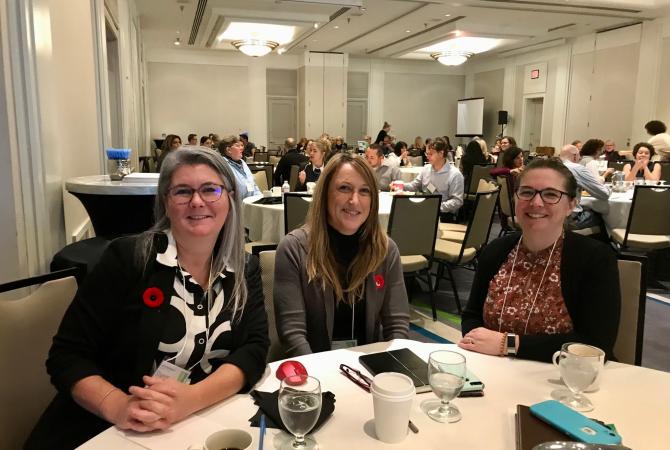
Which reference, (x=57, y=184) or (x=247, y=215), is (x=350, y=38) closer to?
(x=247, y=215)

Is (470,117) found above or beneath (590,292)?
above

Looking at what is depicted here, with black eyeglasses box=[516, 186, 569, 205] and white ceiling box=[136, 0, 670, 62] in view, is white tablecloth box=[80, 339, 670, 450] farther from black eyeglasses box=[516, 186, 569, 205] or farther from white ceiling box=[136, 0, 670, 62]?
white ceiling box=[136, 0, 670, 62]

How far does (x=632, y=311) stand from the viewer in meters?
1.83

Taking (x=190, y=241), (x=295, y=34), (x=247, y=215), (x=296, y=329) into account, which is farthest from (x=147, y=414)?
(x=295, y=34)

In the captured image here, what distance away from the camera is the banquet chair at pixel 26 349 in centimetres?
144

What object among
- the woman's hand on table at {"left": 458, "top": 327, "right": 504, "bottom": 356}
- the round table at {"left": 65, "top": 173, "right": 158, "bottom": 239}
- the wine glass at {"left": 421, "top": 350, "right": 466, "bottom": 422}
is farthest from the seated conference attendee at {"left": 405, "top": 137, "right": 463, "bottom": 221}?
the wine glass at {"left": 421, "top": 350, "right": 466, "bottom": 422}

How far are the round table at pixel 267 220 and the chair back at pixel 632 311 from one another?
226 cm

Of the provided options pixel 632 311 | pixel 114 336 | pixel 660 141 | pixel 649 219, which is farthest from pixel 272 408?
pixel 660 141

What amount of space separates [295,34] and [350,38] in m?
1.52

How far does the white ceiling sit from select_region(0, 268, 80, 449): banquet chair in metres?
7.80

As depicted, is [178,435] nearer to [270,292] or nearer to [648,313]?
[270,292]

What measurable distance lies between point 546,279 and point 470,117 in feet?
47.3

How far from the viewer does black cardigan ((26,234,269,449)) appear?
53.0 inches

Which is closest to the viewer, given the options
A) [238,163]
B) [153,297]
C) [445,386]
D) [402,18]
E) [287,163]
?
[445,386]
